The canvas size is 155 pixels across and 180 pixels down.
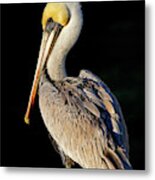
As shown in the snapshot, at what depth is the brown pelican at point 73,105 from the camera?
2359mm

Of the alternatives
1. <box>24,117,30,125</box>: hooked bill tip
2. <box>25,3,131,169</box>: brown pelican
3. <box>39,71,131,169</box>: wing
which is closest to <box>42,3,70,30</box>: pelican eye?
<box>25,3,131,169</box>: brown pelican

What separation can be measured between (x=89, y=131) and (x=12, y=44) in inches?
19.1

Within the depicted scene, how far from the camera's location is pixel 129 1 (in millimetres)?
2350

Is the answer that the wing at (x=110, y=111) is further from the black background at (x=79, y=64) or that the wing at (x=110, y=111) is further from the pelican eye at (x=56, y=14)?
the pelican eye at (x=56, y=14)

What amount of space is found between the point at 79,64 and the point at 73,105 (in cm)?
17

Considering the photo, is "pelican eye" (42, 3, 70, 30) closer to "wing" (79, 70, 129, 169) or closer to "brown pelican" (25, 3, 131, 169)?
"brown pelican" (25, 3, 131, 169)

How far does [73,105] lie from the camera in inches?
94.2

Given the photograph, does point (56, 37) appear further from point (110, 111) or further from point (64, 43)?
point (110, 111)

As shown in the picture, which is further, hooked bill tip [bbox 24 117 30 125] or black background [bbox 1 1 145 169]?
hooked bill tip [bbox 24 117 30 125]

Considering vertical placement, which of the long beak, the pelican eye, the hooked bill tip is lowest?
the hooked bill tip

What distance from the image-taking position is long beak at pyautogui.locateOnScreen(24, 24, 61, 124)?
95.3 inches

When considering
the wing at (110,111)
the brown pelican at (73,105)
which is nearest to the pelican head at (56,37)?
the brown pelican at (73,105)

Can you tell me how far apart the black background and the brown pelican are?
28 millimetres

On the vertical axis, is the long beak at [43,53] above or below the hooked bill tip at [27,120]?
above
